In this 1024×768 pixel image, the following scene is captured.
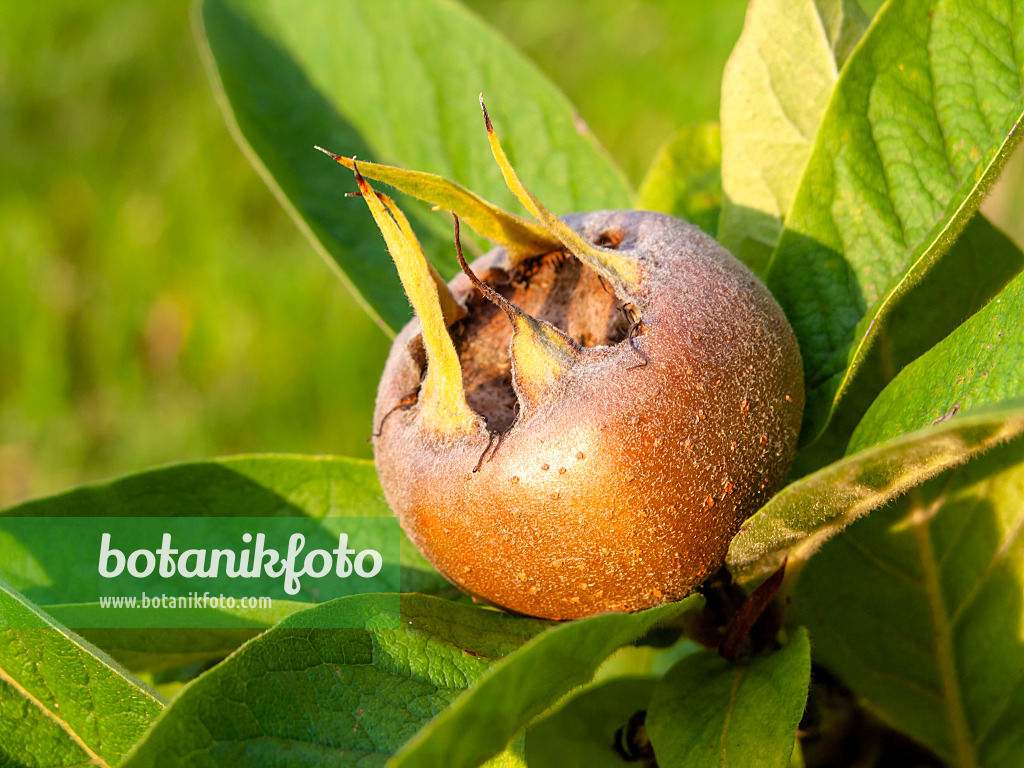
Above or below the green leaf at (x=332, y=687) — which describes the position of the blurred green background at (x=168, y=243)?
below

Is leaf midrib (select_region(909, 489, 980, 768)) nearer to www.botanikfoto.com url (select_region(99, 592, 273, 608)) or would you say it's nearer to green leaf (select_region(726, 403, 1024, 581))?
green leaf (select_region(726, 403, 1024, 581))

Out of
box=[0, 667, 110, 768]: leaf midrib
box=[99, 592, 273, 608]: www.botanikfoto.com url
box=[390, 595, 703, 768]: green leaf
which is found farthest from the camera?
box=[99, 592, 273, 608]: www.botanikfoto.com url

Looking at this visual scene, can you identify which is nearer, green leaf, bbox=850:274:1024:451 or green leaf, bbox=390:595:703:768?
green leaf, bbox=390:595:703:768

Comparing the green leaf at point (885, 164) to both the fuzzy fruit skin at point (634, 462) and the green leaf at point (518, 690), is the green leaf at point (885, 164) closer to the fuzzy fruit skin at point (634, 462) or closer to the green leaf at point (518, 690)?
the fuzzy fruit skin at point (634, 462)

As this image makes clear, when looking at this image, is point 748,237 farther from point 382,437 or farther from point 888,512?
point 382,437

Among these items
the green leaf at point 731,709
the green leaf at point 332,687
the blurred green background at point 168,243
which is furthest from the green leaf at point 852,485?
the blurred green background at point 168,243

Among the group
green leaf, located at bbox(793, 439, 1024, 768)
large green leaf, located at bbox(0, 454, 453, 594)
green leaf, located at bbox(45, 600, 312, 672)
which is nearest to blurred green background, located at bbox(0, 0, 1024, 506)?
large green leaf, located at bbox(0, 454, 453, 594)

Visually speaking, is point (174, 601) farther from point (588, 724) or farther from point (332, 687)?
point (588, 724)
